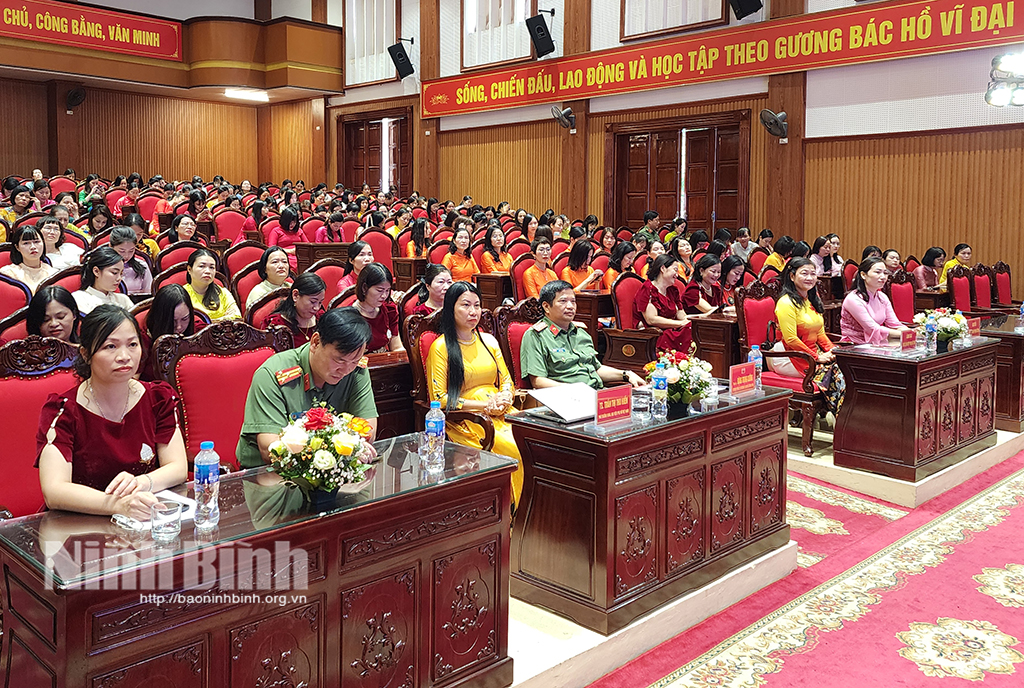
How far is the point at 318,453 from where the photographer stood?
179 centimetres

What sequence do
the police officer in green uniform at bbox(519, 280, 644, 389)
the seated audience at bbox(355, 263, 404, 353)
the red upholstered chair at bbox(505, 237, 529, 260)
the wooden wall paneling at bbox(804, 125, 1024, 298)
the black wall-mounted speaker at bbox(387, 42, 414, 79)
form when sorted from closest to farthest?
the police officer in green uniform at bbox(519, 280, 644, 389), the seated audience at bbox(355, 263, 404, 353), the wooden wall paneling at bbox(804, 125, 1024, 298), the red upholstered chair at bbox(505, 237, 529, 260), the black wall-mounted speaker at bbox(387, 42, 414, 79)

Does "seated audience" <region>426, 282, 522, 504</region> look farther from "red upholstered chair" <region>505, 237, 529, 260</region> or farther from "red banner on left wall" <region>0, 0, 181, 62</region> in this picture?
"red banner on left wall" <region>0, 0, 181, 62</region>

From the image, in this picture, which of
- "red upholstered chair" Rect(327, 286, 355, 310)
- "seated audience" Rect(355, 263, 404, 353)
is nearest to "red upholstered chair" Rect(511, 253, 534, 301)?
"seated audience" Rect(355, 263, 404, 353)

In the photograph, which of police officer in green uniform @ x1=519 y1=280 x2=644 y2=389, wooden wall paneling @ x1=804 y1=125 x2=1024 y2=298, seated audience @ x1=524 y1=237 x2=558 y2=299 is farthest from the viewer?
wooden wall paneling @ x1=804 y1=125 x2=1024 y2=298

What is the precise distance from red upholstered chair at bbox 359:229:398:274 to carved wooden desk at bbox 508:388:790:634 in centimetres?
564

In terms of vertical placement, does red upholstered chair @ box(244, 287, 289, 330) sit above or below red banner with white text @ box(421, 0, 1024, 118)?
below

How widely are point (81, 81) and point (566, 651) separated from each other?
50.1 ft

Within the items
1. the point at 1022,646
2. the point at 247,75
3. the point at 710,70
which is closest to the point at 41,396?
the point at 1022,646

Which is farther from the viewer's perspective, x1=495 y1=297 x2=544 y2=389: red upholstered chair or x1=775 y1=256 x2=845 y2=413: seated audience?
x1=775 y1=256 x2=845 y2=413: seated audience

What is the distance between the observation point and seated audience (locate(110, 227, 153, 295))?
16.4ft

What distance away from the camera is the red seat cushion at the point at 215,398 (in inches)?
101

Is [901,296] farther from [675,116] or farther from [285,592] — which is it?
[285,592]

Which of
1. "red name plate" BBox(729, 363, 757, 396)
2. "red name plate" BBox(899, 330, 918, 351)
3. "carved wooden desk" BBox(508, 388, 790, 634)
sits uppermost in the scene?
"red name plate" BBox(899, 330, 918, 351)

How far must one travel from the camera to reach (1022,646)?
2717 millimetres
